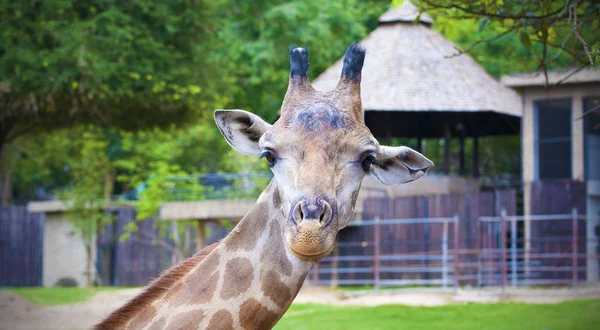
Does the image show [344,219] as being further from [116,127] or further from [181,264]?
[116,127]

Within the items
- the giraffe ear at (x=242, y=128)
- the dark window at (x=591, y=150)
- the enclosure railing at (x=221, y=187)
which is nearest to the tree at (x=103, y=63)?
the enclosure railing at (x=221, y=187)

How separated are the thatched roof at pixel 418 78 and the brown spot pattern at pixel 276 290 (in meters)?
22.9

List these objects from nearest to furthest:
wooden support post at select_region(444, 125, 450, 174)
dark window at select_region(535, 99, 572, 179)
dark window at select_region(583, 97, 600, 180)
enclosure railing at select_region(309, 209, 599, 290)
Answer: enclosure railing at select_region(309, 209, 599, 290) < dark window at select_region(583, 97, 600, 180) < dark window at select_region(535, 99, 572, 179) < wooden support post at select_region(444, 125, 450, 174)

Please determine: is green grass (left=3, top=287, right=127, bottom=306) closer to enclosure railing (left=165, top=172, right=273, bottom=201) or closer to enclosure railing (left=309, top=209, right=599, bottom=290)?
enclosure railing (left=165, top=172, right=273, bottom=201)

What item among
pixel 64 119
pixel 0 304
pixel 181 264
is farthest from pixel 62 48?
pixel 181 264

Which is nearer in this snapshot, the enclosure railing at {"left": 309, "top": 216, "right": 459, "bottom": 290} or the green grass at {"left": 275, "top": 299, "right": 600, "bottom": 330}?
the green grass at {"left": 275, "top": 299, "right": 600, "bottom": 330}

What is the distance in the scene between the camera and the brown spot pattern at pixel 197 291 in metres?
5.77

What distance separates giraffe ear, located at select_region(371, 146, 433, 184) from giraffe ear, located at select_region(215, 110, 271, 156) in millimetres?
808

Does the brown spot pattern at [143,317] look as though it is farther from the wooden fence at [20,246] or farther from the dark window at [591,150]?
the wooden fence at [20,246]

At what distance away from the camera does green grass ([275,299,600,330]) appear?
14.7 meters

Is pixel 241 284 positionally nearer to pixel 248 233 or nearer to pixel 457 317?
pixel 248 233

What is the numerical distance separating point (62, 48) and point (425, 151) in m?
19.8

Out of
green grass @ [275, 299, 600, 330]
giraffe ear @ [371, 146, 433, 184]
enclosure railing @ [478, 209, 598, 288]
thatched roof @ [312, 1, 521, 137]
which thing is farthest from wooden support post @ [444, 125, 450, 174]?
giraffe ear @ [371, 146, 433, 184]

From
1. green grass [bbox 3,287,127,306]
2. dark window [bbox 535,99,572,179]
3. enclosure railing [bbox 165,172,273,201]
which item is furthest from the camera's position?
enclosure railing [bbox 165,172,273,201]
